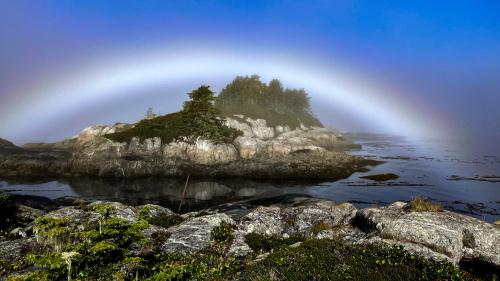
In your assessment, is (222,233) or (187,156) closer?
(222,233)

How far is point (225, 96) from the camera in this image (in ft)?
451

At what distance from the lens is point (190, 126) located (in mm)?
63188

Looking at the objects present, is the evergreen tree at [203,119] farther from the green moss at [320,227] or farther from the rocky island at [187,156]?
the green moss at [320,227]

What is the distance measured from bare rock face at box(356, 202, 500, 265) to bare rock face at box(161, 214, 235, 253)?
9.16 m

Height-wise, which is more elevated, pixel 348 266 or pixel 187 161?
pixel 187 161

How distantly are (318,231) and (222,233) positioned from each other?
648cm

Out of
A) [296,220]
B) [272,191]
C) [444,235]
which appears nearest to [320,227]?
[296,220]

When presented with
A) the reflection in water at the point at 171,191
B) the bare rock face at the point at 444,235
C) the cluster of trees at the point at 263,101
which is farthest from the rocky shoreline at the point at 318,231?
the cluster of trees at the point at 263,101

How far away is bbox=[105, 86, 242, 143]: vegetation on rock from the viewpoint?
60.5 metres

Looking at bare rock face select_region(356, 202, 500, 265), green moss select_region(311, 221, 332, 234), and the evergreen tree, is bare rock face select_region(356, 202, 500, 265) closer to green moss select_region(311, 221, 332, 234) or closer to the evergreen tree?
green moss select_region(311, 221, 332, 234)

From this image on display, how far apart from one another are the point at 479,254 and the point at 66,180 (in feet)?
190

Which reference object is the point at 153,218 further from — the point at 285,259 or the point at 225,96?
the point at 225,96

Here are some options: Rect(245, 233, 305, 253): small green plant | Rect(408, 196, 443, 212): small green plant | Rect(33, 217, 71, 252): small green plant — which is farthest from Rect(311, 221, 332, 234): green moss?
Rect(33, 217, 71, 252): small green plant

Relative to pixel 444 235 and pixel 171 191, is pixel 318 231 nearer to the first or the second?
pixel 444 235
